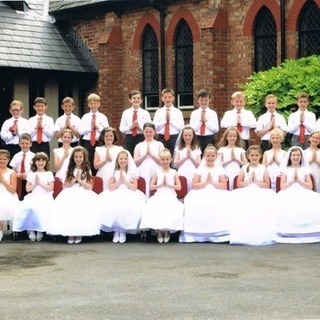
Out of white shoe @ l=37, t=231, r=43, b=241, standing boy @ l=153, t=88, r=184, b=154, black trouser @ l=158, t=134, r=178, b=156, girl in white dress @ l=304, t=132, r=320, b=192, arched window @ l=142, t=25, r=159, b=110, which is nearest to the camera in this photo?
white shoe @ l=37, t=231, r=43, b=241

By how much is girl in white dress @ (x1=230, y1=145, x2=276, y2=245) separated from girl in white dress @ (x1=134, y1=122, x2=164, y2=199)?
1.83 m

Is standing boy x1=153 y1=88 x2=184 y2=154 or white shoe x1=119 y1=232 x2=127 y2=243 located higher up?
standing boy x1=153 y1=88 x2=184 y2=154

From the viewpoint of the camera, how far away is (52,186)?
1345 cm

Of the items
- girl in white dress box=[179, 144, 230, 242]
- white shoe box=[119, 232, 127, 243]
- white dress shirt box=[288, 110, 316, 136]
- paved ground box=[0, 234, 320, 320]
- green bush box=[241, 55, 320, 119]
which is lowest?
paved ground box=[0, 234, 320, 320]

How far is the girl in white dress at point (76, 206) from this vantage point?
42.0ft

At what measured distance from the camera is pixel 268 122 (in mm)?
14664

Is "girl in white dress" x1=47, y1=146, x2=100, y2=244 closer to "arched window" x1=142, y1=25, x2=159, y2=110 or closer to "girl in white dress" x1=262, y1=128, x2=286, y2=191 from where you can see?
"girl in white dress" x1=262, y1=128, x2=286, y2=191

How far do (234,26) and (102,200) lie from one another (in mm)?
10068

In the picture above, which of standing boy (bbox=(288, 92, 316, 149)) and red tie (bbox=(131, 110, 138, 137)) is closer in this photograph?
standing boy (bbox=(288, 92, 316, 149))

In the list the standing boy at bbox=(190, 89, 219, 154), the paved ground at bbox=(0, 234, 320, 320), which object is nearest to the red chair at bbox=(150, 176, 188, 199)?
the paved ground at bbox=(0, 234, 320, 320)

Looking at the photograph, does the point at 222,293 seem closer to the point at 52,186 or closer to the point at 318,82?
the point at 52,186

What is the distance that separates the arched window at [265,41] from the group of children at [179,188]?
23.5ft

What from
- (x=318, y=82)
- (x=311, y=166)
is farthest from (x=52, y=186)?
(x=318, y=82)

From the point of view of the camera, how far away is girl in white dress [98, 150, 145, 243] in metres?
13.0
